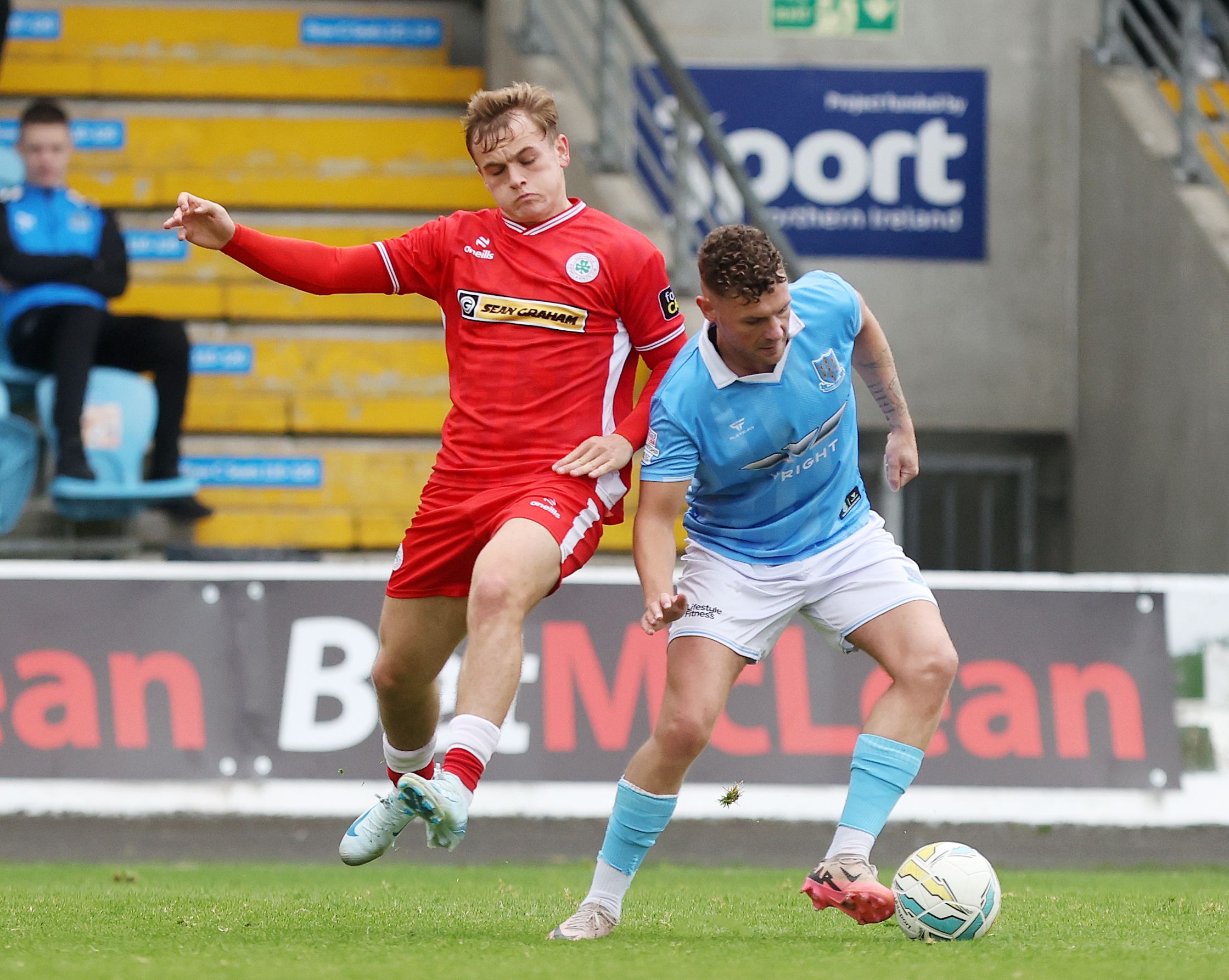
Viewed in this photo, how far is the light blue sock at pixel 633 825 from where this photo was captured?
504 cm

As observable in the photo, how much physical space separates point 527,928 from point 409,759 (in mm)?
780

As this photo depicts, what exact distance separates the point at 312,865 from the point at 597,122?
5418mm

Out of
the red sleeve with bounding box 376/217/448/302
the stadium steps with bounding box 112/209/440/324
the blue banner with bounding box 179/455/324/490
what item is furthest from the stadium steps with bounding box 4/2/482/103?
the red sleeve with bounding box 376/217/448/302

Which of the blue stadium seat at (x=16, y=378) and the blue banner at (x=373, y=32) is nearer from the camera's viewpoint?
the blue stadium seat at (x=16, y=378)

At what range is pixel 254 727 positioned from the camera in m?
8.34

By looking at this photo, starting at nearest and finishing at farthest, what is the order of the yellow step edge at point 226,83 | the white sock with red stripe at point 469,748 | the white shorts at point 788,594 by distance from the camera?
the white sock with red stripe at point 469,748 → the white shorts at point 788,594 → the yellow step edge at point 226,83

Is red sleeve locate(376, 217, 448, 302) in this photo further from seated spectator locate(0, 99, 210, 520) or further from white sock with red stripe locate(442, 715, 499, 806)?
seated spectator locate(0, 99, 210, 520)

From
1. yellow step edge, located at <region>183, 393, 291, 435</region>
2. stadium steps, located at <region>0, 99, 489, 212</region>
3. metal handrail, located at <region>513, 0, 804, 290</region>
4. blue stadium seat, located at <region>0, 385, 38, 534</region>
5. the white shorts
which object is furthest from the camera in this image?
stadium steps, located at <region>0, 99, 489, 212</region>

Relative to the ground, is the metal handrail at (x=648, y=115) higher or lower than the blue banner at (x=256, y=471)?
higher

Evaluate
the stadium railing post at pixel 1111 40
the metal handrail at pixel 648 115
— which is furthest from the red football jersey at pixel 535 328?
the stadium railing post at pixel 1111 40

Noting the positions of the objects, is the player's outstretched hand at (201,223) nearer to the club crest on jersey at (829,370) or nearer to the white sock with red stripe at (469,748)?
the white sock with red stripe at (469,748)

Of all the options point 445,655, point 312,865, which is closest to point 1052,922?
point 445,655

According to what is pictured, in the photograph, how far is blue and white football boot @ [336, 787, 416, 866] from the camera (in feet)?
16.1

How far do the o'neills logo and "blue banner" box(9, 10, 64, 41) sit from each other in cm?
807
